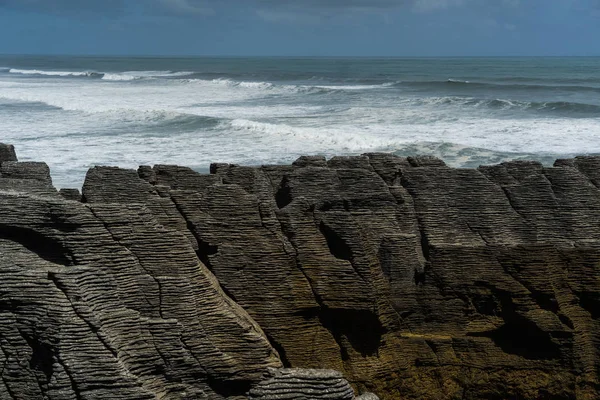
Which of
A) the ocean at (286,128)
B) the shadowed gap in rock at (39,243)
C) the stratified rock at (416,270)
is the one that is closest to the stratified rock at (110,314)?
the shadowed gap in rock at (39,243)

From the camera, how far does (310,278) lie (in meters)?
8.71

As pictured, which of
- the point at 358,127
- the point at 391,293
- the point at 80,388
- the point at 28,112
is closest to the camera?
the point at 80,388

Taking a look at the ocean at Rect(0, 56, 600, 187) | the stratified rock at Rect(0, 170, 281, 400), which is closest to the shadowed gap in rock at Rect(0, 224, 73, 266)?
the stratified rock at Rect(0, 170, 281, 400)

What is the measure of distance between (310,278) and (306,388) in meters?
2.09

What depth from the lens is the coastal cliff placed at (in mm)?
7141

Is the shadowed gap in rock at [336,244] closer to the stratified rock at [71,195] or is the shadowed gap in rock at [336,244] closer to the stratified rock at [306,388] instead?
the stratified rock at [306,388]

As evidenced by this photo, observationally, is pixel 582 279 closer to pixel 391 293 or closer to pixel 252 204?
pixel 391 293

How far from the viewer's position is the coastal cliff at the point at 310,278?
23.4 feet

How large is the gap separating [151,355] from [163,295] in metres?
0.67

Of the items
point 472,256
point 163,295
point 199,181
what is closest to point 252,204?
point 199,181

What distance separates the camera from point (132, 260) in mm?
7520

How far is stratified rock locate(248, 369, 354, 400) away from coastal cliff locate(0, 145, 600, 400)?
3 centimetres

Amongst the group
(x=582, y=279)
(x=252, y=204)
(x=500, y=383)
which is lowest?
(x=500, y=383)

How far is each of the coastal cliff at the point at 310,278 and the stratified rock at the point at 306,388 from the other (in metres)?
0.03
